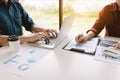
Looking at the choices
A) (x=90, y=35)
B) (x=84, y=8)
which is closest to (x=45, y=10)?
(x=84, y=8)

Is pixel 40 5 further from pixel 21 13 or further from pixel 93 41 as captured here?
pixel 93 41

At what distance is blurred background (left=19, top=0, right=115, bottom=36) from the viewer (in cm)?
256

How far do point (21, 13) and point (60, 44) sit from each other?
29.5 inches

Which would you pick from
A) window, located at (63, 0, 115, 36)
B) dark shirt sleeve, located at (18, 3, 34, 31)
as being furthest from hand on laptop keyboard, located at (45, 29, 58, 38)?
window, located at (63, 0, 115, 36)

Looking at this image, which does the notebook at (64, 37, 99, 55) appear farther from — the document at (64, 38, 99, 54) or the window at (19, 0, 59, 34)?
the window at (19, 0, 59, 34)

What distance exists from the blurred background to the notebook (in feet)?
3.46

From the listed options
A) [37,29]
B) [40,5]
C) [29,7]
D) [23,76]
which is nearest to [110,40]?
[37,29]

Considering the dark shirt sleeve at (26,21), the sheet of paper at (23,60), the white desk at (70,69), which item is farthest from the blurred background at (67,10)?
the white desk at (70,69)

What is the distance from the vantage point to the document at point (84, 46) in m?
1.20

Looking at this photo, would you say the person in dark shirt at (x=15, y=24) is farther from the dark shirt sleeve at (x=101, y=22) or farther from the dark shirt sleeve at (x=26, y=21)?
the dark shirt sleeve at (x=101, y=22)

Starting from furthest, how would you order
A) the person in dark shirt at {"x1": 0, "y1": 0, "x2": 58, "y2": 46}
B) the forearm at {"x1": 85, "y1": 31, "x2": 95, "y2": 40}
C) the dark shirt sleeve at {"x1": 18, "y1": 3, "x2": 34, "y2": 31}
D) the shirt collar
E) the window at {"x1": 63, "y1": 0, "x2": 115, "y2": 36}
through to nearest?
the window at {"x1": 63, "y1": 0, "x2": 115, "y2": 36} < the dark shirt sleeve at {"x1": 18, "y1": 3, "x2": 34, "y2": 31} < the shirt collar < the forearm at {"x1": 85, "y1": 31, "x2": 95, "y2": 40} < the person in dark shirt at {"x1": 0, "y1": 0, "x2": 58, "y2": 46}

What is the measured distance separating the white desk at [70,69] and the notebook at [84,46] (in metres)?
0.06

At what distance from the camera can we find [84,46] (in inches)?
50.3

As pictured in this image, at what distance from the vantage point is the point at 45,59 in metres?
1.07
